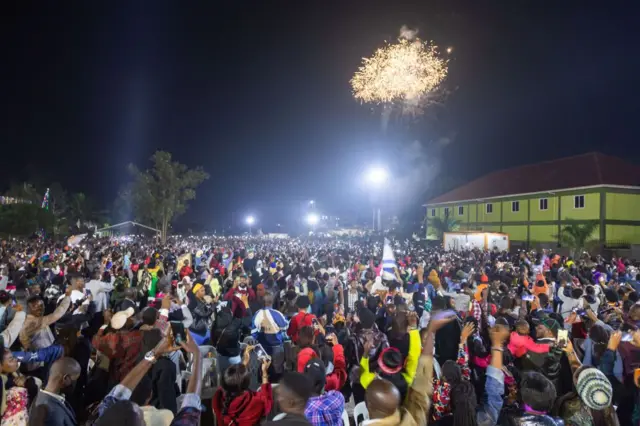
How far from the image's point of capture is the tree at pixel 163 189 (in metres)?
49.4

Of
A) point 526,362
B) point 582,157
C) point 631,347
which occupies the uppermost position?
point 582,157

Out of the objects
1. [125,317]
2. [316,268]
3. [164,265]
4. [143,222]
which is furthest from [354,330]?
[143,222]

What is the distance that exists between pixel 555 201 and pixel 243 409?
32.8 m

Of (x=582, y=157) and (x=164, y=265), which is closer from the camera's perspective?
(x=164, y=265)

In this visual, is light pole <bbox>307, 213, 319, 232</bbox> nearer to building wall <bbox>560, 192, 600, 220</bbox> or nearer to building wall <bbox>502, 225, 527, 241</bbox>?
building wall <bbox>502, 225, 527, 241</bbox>

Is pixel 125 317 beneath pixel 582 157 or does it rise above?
beneath

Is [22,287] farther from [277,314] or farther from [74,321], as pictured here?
[277,314]

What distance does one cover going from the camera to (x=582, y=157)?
3378cm

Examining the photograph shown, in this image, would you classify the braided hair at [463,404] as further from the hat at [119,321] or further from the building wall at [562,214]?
the building wall at [562,214]

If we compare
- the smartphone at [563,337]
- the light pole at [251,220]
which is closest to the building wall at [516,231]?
the smartphone at [563,337]

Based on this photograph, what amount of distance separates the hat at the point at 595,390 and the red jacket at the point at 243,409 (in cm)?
241

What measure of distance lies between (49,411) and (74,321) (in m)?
3.11

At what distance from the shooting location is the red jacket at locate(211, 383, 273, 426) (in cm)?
325

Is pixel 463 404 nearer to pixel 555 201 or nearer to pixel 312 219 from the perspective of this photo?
pixel 555 201
